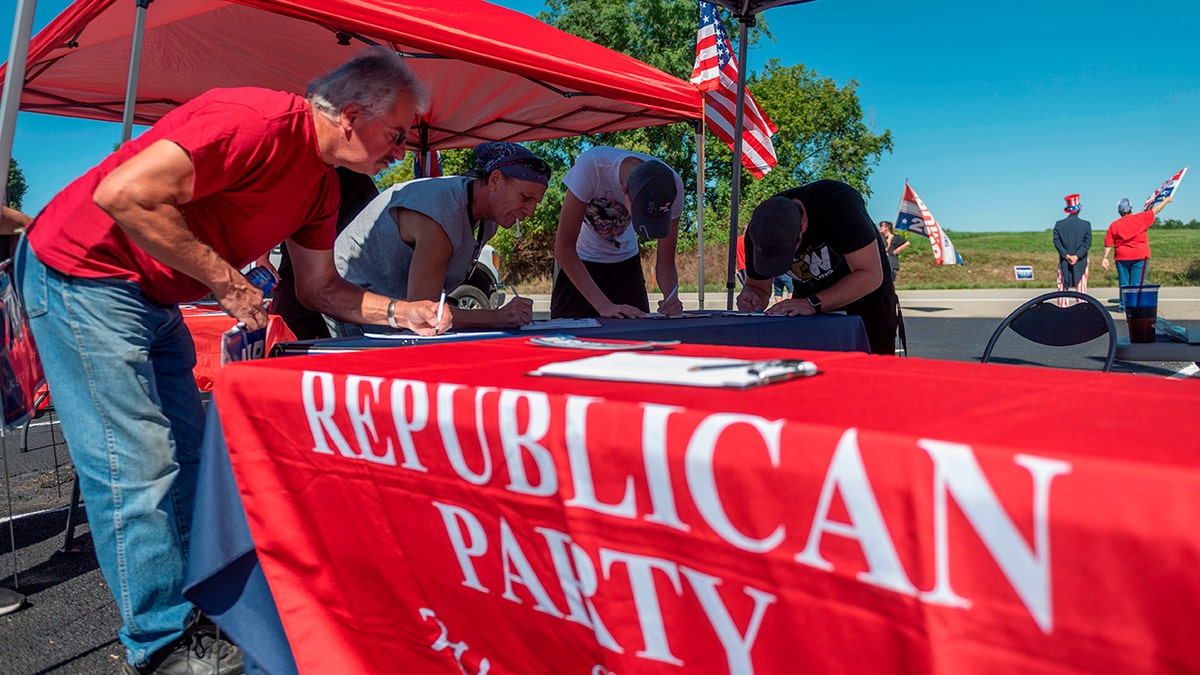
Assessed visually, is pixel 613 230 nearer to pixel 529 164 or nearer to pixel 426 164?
pixel 529 164

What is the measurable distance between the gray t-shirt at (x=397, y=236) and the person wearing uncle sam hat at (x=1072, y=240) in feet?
35.2

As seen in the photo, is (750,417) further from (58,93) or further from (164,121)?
(58,93)

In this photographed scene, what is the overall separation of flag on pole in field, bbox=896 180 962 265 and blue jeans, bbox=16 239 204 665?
38.1 ft

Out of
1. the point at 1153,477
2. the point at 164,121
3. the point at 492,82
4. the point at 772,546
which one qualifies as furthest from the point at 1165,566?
the point at 492,82

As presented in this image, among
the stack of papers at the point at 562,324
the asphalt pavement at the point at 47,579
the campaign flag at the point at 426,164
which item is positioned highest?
the campaign flag at the point at 426,164

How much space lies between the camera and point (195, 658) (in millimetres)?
1786

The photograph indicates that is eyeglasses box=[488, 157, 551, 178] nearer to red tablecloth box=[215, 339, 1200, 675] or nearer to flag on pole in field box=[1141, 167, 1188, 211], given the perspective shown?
red tablecloth box=[215, 339, 1200, 675]

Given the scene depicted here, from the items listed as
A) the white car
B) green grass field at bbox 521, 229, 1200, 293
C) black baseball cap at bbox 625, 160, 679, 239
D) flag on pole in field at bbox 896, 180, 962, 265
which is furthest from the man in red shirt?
green grass field at bbox 521, 229, 1200, 293

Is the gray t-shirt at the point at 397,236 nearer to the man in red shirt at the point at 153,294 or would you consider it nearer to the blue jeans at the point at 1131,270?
the man in red shirt at the point at 153,294

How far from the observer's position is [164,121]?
1.70 meters

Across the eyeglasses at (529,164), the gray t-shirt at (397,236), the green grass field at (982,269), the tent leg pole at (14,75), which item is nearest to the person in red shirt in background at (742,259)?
the eyeglasses at (529,164)

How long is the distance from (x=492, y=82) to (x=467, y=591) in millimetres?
5476

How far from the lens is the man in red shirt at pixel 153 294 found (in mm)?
1709

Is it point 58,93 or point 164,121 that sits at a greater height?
point 58,93
